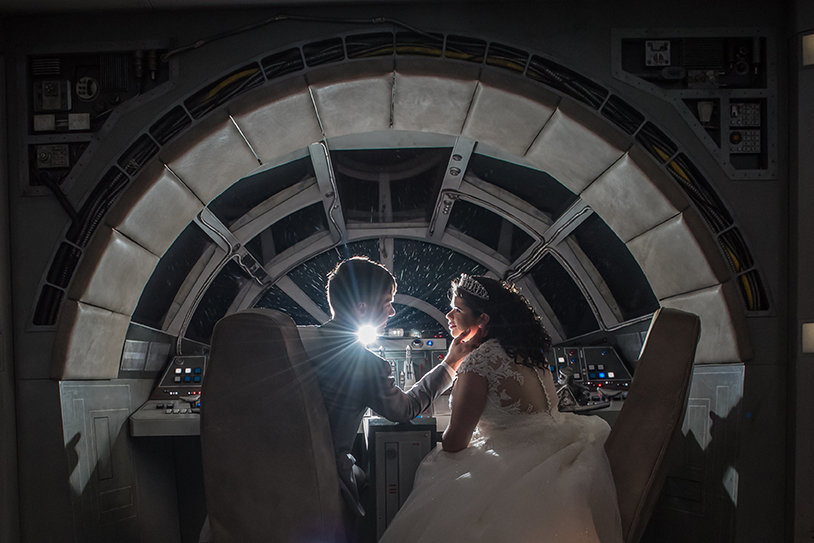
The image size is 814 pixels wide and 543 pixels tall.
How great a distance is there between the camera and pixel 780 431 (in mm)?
3299

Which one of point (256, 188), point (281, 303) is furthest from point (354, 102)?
point (281, 303)

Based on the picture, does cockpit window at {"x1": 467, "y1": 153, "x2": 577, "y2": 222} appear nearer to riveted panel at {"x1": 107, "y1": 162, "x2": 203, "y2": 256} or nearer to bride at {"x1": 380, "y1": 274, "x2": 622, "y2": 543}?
bride at {"x1": 380, "y1": 274, "x2": 622, "y2": 543}

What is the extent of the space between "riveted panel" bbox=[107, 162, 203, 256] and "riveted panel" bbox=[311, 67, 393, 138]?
0.90m

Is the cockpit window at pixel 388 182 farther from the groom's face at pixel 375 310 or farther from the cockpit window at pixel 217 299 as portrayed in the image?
the groom's face at pixel 375 310

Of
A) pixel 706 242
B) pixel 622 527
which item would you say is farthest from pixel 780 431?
pixel 622 527

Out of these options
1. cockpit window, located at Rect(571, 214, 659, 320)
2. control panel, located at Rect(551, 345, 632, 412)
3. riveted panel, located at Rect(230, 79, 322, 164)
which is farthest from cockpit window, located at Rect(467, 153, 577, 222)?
riveted panel, located at Rect(230, 79, 322, 164)

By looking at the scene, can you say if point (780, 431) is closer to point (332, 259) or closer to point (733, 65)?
point (733, 65)

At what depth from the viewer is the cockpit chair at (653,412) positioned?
2498 mm

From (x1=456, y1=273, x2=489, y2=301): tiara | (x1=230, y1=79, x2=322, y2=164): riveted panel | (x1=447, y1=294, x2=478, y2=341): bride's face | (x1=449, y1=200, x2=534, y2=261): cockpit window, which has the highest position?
(x1=230, y1=79, x2=322, y2=164): riveted panel

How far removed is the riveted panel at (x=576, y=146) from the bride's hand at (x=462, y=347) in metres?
1.20

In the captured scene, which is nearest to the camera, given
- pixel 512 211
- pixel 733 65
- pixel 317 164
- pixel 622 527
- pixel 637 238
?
pixel 622 527

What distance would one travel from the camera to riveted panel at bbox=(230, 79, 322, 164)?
340 cm

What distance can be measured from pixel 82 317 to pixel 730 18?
12.5ft

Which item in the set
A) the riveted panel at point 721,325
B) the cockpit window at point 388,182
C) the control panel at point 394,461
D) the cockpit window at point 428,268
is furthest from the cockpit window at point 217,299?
the riveted panel at point 721,325
